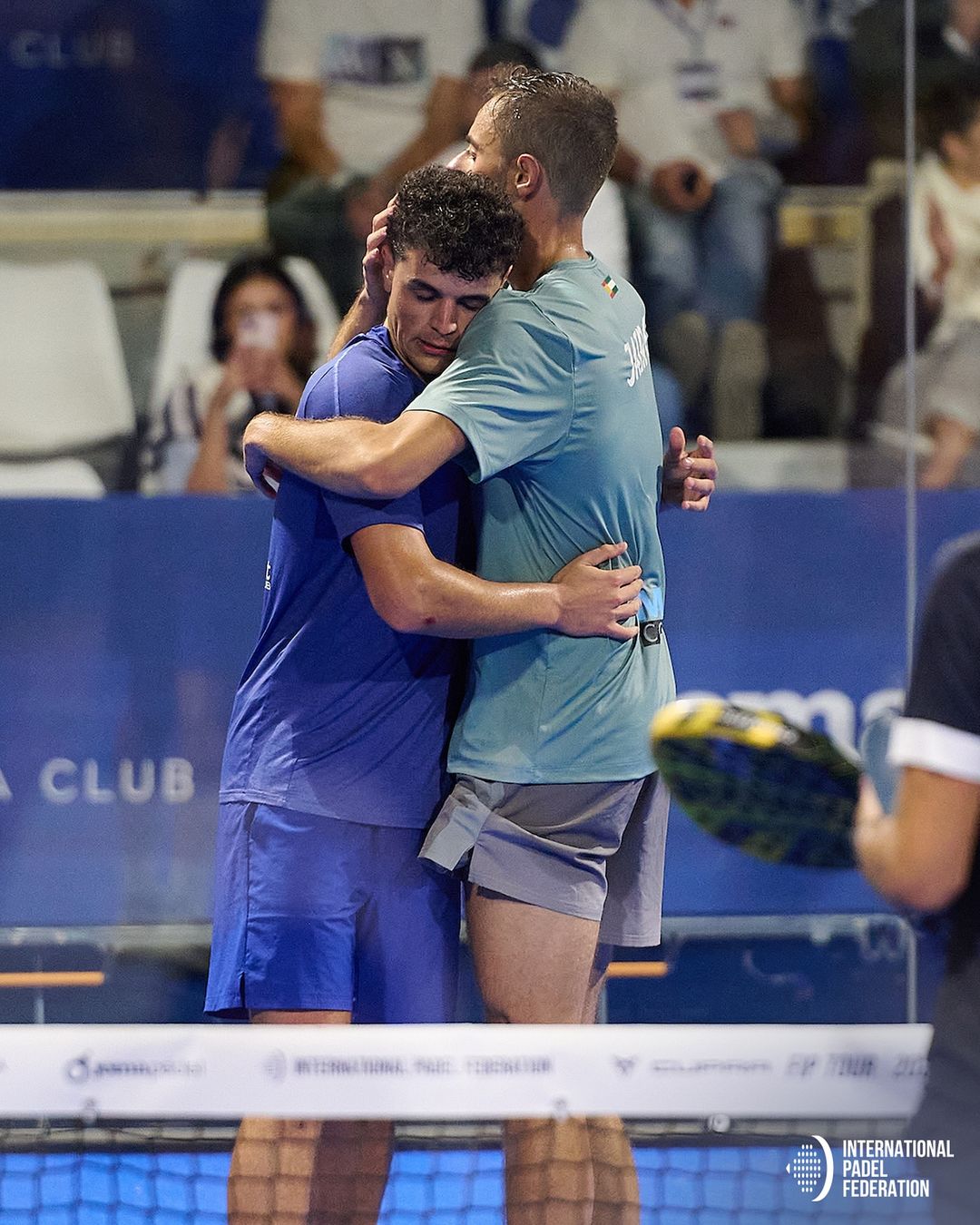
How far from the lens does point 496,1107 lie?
5.93 feet

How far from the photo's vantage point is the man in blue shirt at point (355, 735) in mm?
2260

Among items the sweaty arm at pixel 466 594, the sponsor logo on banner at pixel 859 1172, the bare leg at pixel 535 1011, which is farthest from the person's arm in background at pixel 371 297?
the sponsor logo on banner at pixel 859 1172

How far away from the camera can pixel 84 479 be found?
161 inches

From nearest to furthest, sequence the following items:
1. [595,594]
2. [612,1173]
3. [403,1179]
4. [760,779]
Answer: [760,779], [595,594], [612,1173], [403,1179]

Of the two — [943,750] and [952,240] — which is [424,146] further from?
[943,750]

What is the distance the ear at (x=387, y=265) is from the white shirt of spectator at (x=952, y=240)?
7.06 ft

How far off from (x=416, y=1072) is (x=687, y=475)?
113 cm

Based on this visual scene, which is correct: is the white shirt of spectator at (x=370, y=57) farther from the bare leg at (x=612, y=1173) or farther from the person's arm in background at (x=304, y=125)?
the bare leg at (x=612, y=1173)

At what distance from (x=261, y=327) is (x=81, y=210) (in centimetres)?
56

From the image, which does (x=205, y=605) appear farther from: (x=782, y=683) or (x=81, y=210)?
(x=782, y=683)

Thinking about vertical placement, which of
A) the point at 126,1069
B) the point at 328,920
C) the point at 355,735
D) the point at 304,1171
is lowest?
the point at 304,1171

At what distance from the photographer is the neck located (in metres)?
2.41

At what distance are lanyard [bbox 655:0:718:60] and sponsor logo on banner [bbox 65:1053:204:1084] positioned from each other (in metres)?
3.17

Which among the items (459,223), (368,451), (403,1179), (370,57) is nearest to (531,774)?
(368,451)
